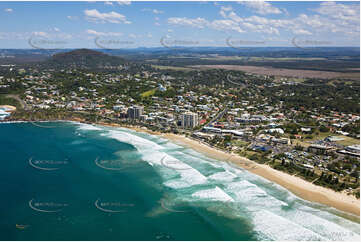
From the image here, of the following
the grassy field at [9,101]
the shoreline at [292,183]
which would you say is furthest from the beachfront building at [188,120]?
the grassy field at [9,101]

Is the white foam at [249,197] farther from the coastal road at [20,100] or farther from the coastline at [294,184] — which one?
the coastal road at [20,100]

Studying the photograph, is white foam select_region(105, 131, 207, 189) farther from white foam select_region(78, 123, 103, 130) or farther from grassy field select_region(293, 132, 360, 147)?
grassy field select_region(293, 132, 360, 147)

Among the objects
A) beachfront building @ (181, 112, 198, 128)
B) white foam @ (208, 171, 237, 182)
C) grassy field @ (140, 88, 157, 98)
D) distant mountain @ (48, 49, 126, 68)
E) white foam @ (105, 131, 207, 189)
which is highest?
distant mountain @ (48, 49, 126, 68)

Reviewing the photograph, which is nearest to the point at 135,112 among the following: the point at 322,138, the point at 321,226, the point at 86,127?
the point at 86,127

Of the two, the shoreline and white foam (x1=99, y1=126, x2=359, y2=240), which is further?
the shoreline

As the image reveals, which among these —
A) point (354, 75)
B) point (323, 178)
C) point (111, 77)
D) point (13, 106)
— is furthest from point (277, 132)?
point (354, 75)

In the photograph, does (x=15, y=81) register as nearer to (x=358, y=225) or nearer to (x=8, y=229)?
(x=8, y=229)

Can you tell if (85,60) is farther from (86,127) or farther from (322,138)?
(322,138)

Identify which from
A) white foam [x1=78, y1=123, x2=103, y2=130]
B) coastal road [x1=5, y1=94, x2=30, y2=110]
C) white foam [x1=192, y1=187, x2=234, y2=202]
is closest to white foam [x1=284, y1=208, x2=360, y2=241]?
white foam [x1=192, y1=187, x2=234, y2=202]
